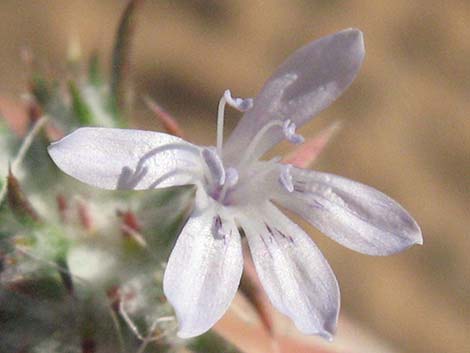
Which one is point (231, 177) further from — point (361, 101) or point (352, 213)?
point (361, 101)

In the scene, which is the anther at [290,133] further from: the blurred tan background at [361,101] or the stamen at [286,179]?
the blurred tan background at [361,101]

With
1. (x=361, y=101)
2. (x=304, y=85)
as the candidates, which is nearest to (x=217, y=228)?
(x=304, y=85)

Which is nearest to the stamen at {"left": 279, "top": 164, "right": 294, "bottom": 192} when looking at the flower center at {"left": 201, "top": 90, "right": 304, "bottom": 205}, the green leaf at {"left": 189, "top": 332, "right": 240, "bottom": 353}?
the flower center at {"left": 201, "top": 90, "right": 304, "bottom": 205}

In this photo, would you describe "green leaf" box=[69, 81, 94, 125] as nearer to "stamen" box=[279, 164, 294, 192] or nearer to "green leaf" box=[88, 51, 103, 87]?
"green leaf" box=[88, 51, 103, 87]

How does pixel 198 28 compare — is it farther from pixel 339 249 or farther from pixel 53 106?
pixel 53 106

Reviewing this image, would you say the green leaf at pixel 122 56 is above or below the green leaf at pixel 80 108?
above

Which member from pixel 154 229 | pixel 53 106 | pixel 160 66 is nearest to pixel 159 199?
pixel 154 229

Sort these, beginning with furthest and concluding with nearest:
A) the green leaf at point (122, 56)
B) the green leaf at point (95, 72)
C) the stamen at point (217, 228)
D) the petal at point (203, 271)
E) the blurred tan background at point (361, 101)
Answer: the blurred tan background at point (361, 101)
the green leaf at point (95, 72)
the green leaf at point (122, 56)
the stamen at point (217, 228)
the petal at point (203, 271)

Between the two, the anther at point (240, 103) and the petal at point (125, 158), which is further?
the anther at point (240, 103)

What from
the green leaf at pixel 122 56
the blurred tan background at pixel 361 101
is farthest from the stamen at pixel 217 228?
the blurred tan background at pixel 361 101
